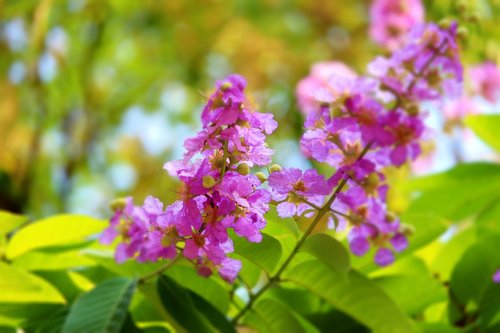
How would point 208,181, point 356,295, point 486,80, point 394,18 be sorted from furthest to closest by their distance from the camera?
point 486,80 → point 394,18 → point 356,295 → point 208,181

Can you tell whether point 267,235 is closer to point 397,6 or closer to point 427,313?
point 427,313

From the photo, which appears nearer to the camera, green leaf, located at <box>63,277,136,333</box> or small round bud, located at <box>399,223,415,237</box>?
green leaf, located at <box>63,277,136,333</box>

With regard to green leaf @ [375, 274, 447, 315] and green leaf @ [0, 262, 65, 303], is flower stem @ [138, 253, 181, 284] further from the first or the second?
green leaf @ [375, 274, 447, 315]

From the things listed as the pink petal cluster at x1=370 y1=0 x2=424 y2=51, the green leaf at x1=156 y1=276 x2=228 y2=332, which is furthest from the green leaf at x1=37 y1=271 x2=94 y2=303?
the pink petal cluster at x1=370 y1=0 x2=424 y2=51

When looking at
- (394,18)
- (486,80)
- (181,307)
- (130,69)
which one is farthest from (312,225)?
(130,69)

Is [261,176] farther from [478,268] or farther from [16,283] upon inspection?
[478,268]

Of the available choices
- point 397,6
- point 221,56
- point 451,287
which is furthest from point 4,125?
point 451,287
